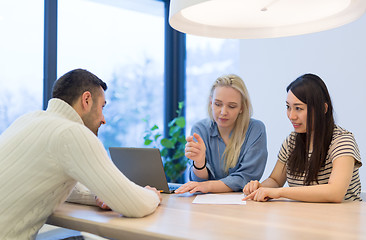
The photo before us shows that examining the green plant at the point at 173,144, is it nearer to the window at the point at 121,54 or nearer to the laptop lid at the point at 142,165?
the window at the point at 121,54

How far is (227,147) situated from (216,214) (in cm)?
90

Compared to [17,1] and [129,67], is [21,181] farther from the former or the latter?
[129,67]

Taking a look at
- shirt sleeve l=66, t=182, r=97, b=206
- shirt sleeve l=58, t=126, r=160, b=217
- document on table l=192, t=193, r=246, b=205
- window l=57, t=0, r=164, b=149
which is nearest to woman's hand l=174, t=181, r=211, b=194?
document on table l=192, t=193, r=246, b=205

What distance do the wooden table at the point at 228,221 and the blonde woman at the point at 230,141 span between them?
1.53 ft

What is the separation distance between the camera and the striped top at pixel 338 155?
1786 mm

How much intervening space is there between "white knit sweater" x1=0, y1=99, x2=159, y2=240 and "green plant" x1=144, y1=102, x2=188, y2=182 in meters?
2.85

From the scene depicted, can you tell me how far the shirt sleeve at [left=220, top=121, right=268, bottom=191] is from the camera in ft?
6.84

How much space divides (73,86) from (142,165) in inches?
21.6

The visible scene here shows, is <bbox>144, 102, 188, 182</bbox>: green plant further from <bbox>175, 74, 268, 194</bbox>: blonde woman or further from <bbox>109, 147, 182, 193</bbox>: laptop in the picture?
<bbox>109, 147, 182, 193</bbox>: laptop

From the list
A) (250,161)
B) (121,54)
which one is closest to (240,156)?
(250,161)

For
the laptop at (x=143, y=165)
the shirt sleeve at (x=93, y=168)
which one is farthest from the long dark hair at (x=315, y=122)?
the shirt sleeve at (x=93, y=168)

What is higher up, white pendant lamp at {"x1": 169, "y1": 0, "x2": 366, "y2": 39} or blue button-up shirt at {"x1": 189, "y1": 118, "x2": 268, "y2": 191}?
white pendant lamp at {"x1": 169, "y1": 0, "x2": 366, "y2": 39}

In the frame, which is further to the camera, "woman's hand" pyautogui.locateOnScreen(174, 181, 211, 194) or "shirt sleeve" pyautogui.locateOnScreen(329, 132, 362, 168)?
"woman's hand" pyautogui.locateOnScreen(174, 181, 211, 194)

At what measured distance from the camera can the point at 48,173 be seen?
53.1 inches
